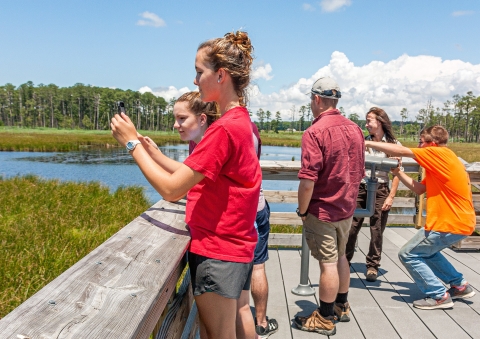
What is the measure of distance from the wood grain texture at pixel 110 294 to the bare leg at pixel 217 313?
5.6 inches

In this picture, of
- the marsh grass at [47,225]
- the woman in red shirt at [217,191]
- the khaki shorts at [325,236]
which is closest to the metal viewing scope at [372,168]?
the khaki shorts at [325,236]

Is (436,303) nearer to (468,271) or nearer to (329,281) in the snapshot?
(329,281)

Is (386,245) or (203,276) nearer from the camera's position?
(203,276)

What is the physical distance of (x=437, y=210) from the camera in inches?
139

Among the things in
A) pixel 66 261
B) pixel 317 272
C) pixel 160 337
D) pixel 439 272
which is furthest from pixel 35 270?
pixel 439 272

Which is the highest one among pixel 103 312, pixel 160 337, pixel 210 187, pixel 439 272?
pixel 210 187

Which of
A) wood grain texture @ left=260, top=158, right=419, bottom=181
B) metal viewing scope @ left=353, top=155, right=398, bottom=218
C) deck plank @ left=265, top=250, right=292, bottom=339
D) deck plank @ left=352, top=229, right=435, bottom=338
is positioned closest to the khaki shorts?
metal viewing scope @ left=353, top=155, right=398, bottom=218

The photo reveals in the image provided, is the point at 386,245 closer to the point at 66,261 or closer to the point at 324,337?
the point at 324,337

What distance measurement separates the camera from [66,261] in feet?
16.7

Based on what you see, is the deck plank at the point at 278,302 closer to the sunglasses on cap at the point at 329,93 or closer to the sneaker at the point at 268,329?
the sneaker at the point at 268,329

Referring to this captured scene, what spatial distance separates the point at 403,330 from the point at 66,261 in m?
3.70

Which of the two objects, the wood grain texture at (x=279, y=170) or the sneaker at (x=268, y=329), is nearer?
the sneaker at (x=268, y=329)

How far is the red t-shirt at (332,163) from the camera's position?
2832mm

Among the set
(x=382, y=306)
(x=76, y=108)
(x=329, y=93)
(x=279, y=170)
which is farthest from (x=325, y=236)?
(x=76, y=108)
